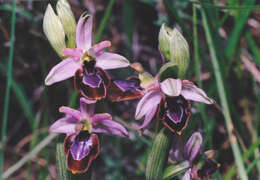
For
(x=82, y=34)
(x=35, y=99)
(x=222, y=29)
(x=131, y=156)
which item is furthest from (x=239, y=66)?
(x=35, y=99)

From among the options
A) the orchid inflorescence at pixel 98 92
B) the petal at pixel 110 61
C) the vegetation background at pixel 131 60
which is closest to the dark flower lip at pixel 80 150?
the orchid inflorescence at pixel 98 92

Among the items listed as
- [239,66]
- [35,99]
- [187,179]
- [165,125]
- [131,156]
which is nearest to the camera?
[165,125]

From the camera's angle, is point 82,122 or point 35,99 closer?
point 82,122

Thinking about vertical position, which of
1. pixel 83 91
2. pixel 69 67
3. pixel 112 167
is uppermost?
pixel 69 67

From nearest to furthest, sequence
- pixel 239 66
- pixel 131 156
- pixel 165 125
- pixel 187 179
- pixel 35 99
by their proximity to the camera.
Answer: pixel 165 125 → pixel 187 179 → pixel 239 66 → pixel 131 156 → pixel 35 99

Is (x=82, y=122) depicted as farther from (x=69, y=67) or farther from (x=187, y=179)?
(x=187, y=179)

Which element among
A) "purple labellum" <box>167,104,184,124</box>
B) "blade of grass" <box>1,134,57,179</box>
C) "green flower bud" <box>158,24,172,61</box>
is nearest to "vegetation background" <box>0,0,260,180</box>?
"blade of grass" <box>1,134,57,179</box>

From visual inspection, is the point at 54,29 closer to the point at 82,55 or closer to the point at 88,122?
the point at 82,55

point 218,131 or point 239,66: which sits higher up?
point 239,66
